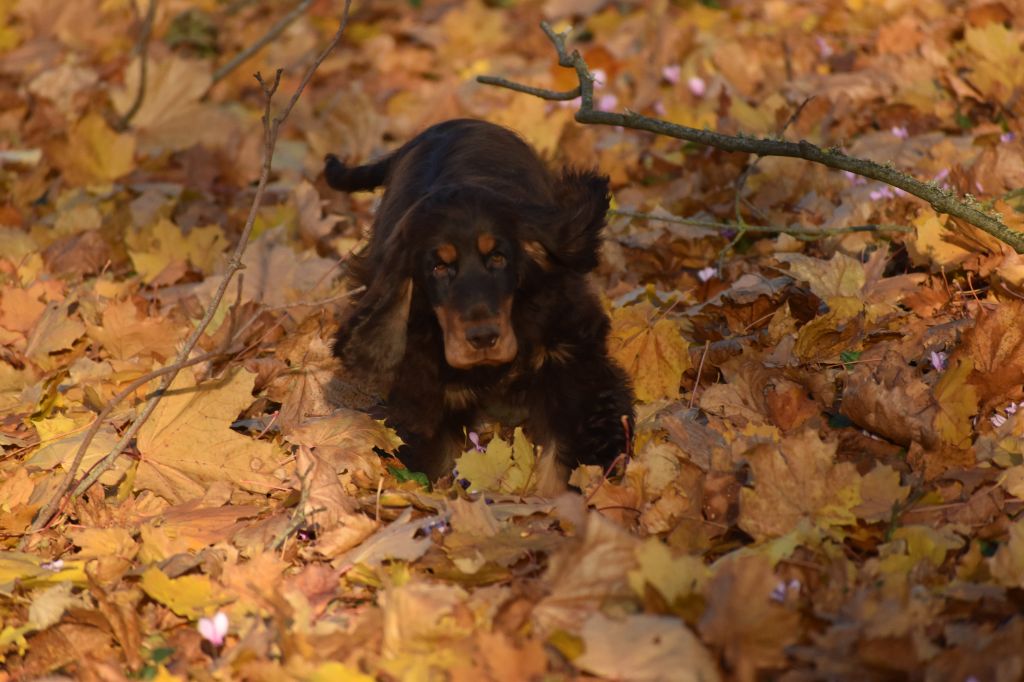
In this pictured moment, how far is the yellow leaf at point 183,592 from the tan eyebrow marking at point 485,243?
52.8 inches

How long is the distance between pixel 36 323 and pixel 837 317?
303 cm

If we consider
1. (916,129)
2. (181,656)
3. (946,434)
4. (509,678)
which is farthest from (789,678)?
(916,129)

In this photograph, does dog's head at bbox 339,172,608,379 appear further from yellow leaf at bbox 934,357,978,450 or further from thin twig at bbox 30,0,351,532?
yellow leaf at bbox 934,357,978,450

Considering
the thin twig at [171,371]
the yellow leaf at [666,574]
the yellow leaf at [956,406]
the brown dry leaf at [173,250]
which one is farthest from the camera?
the brown dry leaf at [173,250]

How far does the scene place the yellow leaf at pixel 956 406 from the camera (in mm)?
3383

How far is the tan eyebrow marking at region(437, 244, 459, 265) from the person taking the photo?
3857 mm

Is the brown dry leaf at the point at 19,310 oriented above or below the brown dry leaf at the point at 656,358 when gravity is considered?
below

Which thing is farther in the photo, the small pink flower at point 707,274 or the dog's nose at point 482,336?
the small pink flower at point 707,274

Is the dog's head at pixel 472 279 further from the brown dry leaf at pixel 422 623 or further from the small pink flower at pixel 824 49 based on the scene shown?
the small pink flower at pixel 824 49

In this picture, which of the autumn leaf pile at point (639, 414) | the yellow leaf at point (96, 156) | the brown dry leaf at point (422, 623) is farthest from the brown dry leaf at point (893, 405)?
the yellow leaf at point (96, 156)

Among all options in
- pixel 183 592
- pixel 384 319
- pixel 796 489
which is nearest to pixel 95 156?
pixel 384 319

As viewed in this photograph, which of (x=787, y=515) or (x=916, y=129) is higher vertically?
(x=787, y=515)

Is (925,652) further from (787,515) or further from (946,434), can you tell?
(946,434)

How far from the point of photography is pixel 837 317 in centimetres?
422
